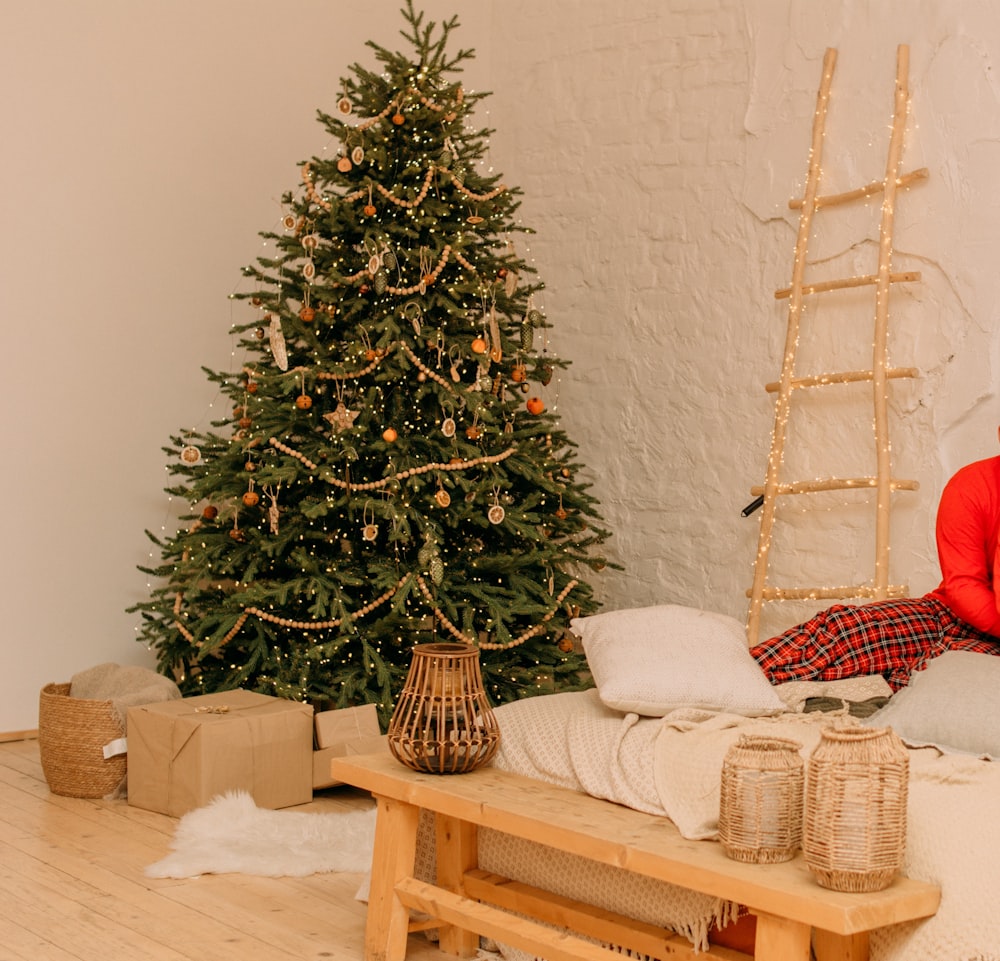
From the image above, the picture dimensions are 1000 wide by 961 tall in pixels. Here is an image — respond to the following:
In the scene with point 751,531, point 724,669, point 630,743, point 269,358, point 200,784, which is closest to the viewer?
point 630,743

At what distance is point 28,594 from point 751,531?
96.1 inches

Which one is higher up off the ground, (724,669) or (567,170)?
(567,170)

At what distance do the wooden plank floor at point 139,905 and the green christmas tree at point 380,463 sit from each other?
0.72 m

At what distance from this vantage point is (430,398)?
3904 millimetres

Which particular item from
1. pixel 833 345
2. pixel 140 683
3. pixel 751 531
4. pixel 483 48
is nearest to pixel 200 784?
pixel 140 683

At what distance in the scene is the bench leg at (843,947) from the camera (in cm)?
187

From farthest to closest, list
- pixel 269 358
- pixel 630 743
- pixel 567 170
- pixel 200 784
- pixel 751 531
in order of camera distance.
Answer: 1. pixel 567 170
2. pixel 751 531
3. pixel 269 358
4. pixel 200 784
5. pixel 630 743

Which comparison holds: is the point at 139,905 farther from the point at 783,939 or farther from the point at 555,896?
the point at 783,939

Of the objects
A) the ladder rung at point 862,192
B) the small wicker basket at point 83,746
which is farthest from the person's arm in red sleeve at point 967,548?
the small wicker basket at point 83,746

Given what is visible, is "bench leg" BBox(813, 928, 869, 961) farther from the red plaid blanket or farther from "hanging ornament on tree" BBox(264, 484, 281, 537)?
"hanging ornament on tree" BBox(264, 484, 281, 537)

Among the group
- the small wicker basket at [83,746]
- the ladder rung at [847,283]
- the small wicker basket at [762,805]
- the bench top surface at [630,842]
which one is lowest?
the small wicker basket at [83,746]

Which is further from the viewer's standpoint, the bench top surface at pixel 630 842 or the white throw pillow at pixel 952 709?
the white throw pillow at pixel 952 709

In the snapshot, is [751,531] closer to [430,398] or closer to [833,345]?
[833,345]

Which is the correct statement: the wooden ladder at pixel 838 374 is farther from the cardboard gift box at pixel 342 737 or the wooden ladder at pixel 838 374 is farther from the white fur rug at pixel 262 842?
the white fur rug at pixel 262 842
